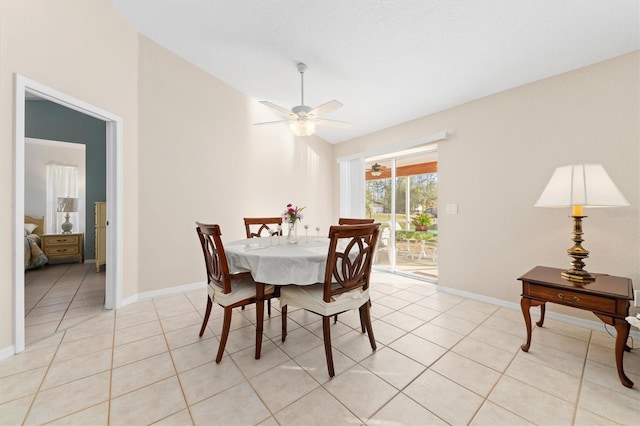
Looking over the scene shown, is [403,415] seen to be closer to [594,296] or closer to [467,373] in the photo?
[467,373]

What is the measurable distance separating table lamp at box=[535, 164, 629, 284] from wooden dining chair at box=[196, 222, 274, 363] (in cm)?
234

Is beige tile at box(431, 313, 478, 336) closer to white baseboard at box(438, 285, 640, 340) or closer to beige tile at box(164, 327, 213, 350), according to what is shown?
white baseboard at box(438, 285, 640, 340)

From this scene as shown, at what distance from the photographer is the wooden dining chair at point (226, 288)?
180 centimetres

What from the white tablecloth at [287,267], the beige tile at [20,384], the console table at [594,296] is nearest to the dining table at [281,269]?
the white tablecloth at [287,267]

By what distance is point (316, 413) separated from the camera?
4.41 ft

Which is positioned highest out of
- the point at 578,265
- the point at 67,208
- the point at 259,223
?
the point at 67,208

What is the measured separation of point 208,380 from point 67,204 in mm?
5575

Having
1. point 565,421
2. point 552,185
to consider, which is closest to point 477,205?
point 552,185

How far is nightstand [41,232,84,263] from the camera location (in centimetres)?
451

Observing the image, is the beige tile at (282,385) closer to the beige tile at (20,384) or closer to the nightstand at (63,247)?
the beige tile at (20,384)

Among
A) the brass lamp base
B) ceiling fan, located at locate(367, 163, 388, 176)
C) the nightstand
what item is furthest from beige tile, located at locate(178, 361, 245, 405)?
the nightstand

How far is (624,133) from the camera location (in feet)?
7.12

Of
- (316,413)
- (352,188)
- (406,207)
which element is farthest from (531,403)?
(352,188)

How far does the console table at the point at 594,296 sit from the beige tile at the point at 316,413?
5.18 feet
